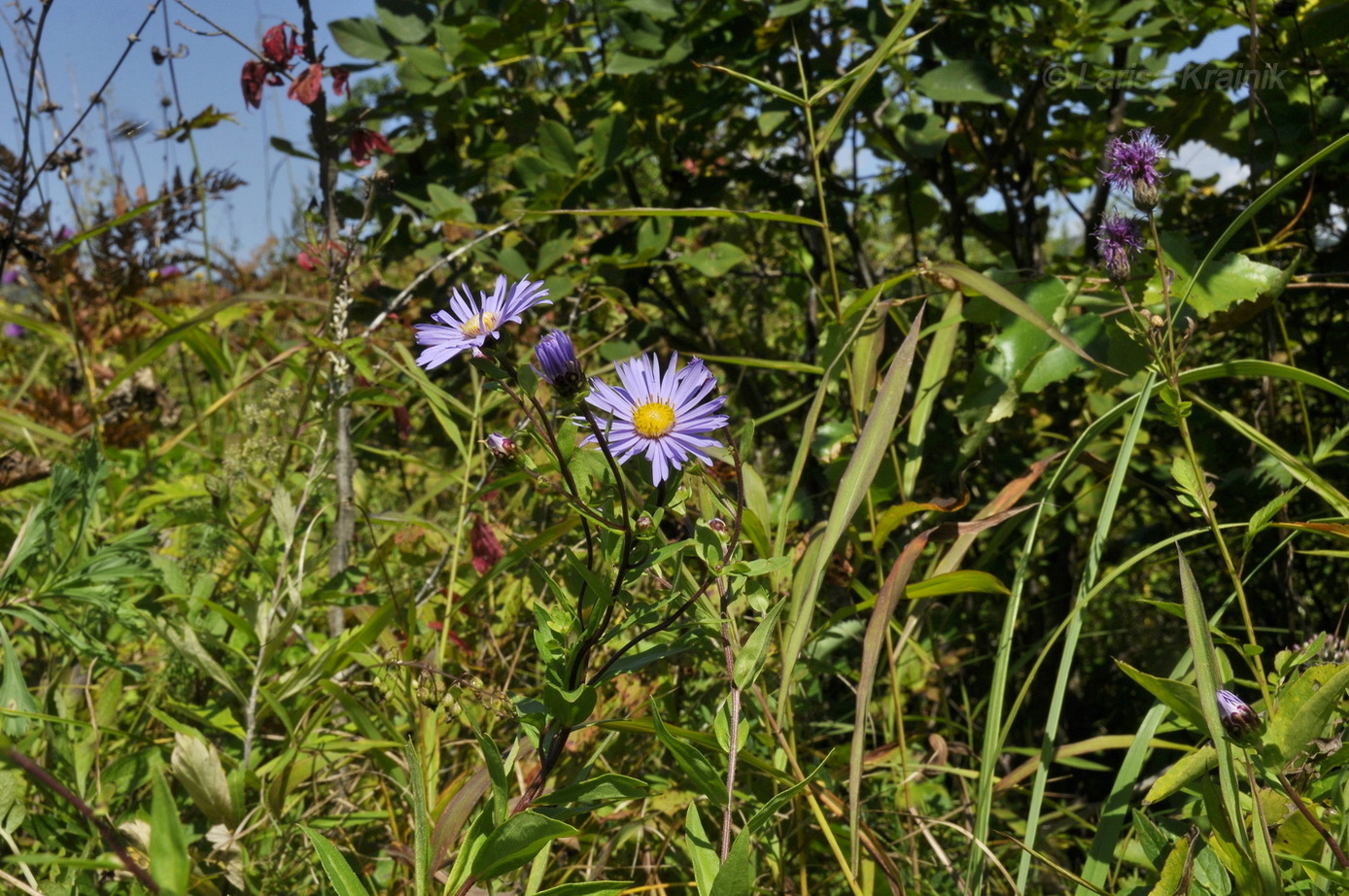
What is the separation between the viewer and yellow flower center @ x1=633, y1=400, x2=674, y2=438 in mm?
640

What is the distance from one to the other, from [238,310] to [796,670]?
1.15 meters

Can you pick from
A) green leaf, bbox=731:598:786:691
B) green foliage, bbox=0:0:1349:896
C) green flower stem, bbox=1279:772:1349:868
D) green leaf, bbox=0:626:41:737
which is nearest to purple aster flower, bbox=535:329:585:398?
green foliage, bbox=0:0:1349:896

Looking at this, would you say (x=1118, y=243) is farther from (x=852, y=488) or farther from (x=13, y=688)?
(x=13, y=688)

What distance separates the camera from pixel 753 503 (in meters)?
0.88

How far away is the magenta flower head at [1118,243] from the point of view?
34.2 inches

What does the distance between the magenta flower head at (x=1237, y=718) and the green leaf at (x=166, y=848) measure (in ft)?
1.94

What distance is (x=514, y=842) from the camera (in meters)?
0.57

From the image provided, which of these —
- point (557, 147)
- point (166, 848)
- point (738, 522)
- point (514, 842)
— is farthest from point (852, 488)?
point (557, 147)

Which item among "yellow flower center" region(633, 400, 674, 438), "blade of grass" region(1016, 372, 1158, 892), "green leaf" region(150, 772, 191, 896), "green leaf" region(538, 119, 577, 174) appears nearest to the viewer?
"green leaf" region(150, 772, 191, 896)

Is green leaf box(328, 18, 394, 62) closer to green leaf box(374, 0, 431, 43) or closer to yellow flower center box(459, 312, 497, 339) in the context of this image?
green leaf box(374, 0, 431, 43)

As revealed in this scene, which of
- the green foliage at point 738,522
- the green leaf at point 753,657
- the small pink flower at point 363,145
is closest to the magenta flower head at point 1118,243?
the green foliage at point 738,522

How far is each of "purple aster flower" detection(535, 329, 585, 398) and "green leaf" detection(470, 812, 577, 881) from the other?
0.79 feet

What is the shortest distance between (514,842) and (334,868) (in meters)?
0.10

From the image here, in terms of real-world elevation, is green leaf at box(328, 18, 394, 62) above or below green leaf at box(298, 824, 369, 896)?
above
